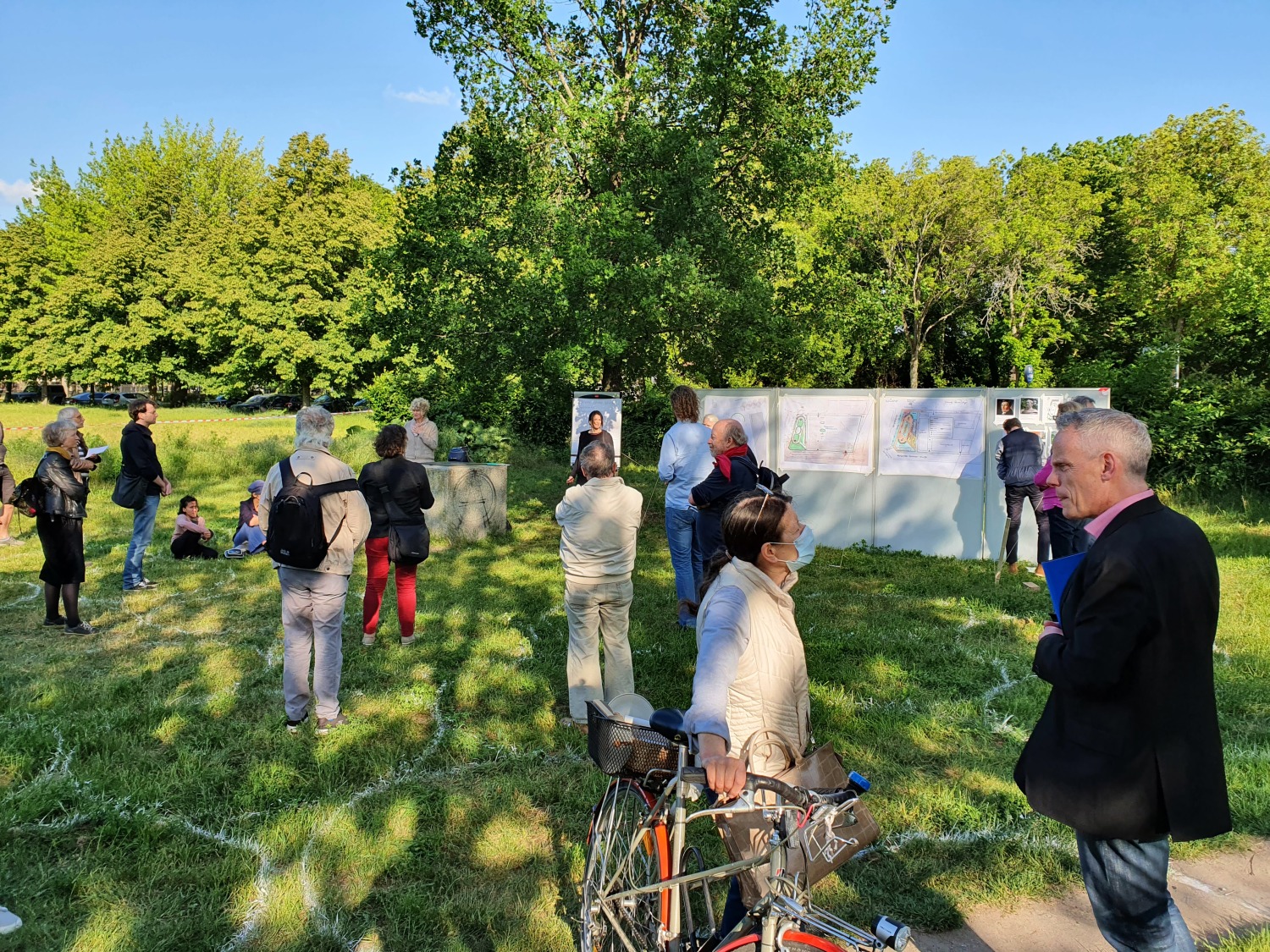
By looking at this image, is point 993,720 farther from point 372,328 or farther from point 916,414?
point 372,328

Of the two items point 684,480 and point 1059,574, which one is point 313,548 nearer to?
point 684,480

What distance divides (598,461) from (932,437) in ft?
23.9

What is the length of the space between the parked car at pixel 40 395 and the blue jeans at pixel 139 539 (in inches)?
1961

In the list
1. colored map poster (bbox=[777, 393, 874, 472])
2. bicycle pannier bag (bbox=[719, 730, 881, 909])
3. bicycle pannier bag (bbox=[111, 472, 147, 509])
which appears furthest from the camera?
colored map poster (bbox=[777, 393, 874, 472])

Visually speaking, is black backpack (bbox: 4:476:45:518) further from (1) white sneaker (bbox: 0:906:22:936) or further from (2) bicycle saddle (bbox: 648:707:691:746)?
(2) bicycle saddle (bbox: 648:707:691:746)

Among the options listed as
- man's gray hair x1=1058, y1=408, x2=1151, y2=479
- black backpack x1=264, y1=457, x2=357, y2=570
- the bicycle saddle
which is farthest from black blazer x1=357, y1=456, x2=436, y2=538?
man's gray hair x1=1058, y1=408, x2=1151, y2=479

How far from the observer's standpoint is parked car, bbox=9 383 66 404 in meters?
51.0

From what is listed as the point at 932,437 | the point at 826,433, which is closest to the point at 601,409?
the point at 826,433

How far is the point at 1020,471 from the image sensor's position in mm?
9398

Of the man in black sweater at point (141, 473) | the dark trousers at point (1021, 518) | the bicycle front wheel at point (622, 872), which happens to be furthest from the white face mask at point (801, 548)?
the man in black sweater at point (141, 473)

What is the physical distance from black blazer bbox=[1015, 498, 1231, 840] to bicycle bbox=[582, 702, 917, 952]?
26.5 inches

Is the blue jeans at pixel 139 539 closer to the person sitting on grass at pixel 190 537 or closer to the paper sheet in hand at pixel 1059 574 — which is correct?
the person sitting on grass at pixel 190 537

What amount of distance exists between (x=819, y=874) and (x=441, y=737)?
365 cm

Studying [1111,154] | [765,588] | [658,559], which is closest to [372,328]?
[658,559]
